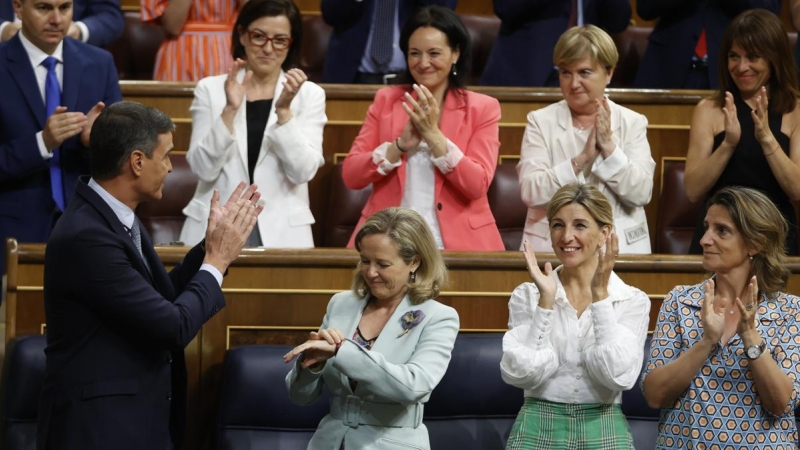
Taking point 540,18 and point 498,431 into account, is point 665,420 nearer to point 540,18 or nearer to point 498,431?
point 498,431

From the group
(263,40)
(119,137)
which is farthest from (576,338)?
(263,40)

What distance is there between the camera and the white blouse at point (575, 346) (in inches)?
102

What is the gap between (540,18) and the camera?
460 centimetres

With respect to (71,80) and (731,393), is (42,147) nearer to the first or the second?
(71,80)

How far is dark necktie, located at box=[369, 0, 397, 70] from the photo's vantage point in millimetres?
4531

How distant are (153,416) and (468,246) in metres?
1.30

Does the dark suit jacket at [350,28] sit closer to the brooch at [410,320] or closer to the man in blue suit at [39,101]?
the man in blue suit at [39,101]

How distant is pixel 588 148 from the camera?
342 centimetres

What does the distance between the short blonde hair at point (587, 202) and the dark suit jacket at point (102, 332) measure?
0.85 meters

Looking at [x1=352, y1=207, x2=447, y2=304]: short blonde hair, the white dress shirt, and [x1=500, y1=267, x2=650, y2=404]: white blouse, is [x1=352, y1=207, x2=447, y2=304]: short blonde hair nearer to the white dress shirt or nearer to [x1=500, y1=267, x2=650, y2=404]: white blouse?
[x1=500, y1=267, x2=650, y2=404]: white blouse

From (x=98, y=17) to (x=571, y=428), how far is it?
8.73ft

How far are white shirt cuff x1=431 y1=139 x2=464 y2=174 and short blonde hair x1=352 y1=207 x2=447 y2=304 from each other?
2.38 feet

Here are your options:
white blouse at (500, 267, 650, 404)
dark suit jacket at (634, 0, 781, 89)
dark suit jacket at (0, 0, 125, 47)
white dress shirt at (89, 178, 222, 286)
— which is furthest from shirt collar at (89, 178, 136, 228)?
dark suit jacket at (634, 0, 781, 89)

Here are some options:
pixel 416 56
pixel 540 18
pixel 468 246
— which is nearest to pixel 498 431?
pixel 468 246
